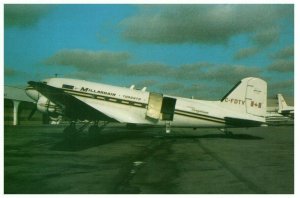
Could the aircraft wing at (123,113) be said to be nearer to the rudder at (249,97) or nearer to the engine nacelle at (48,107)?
the engine nacelle at (48,107)

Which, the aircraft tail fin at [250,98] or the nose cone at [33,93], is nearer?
the aircraft tail fin at [250,98]

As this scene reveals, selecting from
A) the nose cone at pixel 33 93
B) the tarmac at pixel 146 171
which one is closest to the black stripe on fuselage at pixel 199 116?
the tarmac at pixel 146 171

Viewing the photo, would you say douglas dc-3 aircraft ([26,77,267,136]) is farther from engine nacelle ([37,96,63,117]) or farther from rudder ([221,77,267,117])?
engine nacelle ([37,96,63,117])

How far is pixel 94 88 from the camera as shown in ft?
65.4

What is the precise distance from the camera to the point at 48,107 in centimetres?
1844

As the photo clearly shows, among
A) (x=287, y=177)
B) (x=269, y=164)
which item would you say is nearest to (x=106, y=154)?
(x=269, y=164)

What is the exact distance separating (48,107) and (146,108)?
17.6ft

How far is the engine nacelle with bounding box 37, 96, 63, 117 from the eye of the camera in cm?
1830

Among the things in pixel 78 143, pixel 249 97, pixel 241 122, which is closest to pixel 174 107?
pixel 241 122

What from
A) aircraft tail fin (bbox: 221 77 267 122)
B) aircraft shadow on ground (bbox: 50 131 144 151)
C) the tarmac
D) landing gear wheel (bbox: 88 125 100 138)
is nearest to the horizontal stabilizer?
aircraft tail fin (bbox: 221 77 267 122)

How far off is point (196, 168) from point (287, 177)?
2493 millimetres

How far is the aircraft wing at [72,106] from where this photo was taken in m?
16.2

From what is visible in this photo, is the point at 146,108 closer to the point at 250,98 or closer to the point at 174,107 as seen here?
the point at 174,107

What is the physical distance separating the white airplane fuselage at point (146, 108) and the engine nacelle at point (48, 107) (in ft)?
5.11
